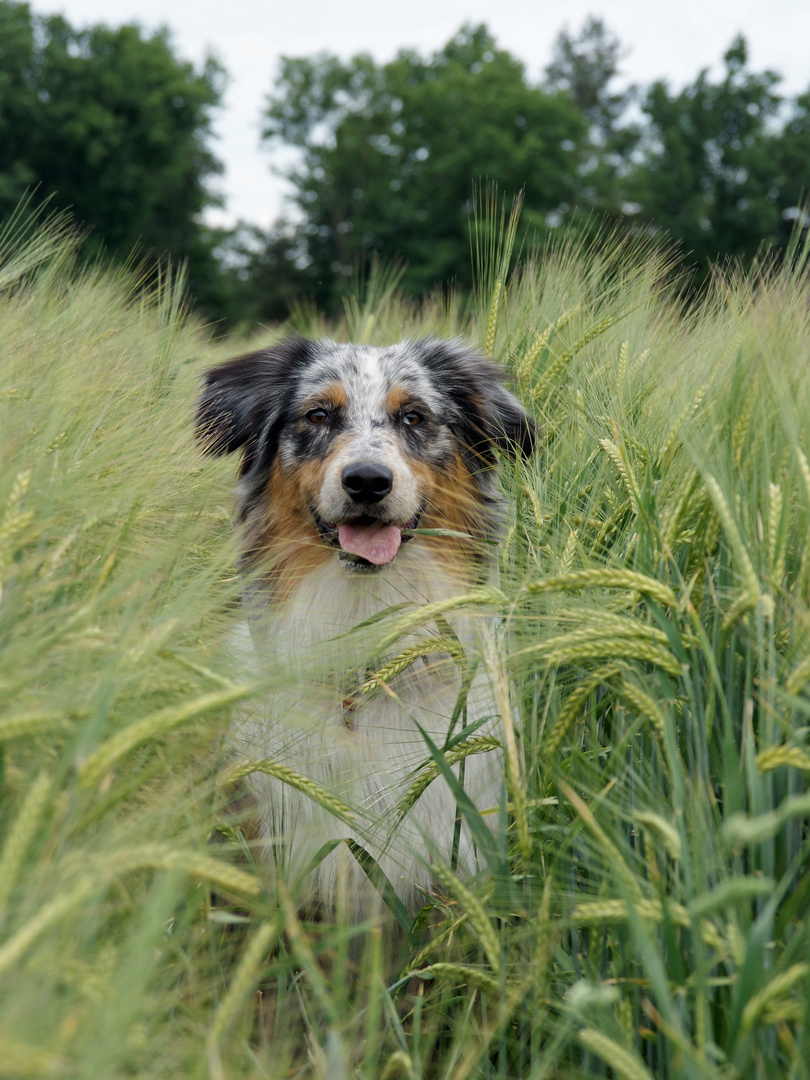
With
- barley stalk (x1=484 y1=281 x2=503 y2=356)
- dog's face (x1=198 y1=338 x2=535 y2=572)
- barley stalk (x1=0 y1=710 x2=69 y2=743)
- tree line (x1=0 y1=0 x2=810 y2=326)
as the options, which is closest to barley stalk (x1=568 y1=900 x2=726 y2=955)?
barley stalk (x1=0 y1=710 x2=69 y2=743)

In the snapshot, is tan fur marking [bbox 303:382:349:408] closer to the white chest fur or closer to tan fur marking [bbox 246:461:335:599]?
tan fur marking [bbox 246:461:335:599]

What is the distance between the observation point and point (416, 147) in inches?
1342

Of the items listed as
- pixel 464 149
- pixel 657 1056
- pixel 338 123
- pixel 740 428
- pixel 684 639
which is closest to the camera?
pixel 657 1056

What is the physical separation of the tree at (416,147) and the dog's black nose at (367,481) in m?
25.8

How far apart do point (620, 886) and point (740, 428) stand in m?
0.96

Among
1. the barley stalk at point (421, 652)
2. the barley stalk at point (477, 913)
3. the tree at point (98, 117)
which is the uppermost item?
the tree at point (98, 117)

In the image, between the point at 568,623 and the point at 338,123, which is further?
the point at 338,123

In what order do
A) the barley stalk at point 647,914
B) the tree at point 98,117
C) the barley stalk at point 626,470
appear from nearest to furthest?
the barley stalk at point 647,914 < the barley stalk at point 626,470 < the tree at point 98,117

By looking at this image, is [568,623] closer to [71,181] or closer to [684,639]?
[684,639]

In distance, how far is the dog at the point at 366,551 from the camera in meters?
2.21

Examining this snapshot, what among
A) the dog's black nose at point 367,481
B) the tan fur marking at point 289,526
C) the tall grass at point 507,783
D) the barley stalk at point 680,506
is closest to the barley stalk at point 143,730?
the tall grass at point 507,783

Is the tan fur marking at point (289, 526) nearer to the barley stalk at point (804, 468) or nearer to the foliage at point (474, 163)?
the barley stalk at point (804, 468)

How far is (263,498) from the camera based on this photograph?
3.63 metres

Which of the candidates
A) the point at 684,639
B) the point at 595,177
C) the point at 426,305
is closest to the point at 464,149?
the point at 595,177
